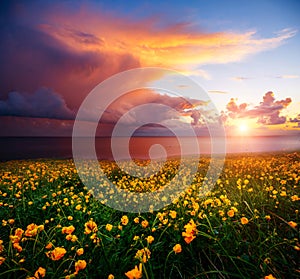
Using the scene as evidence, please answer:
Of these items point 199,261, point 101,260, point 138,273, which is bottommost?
point 199,261

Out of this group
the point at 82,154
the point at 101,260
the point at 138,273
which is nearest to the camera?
the point at 138,273

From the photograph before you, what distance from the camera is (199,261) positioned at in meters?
2.57

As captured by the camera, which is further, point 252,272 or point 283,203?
point 283,203

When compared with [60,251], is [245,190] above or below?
below

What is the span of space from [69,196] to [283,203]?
459cm

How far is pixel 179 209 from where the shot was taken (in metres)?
4.09

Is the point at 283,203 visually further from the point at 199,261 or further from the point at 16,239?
the point at 16,239

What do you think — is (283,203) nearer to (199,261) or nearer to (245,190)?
(245,190)

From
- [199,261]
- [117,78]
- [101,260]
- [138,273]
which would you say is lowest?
[199,261]

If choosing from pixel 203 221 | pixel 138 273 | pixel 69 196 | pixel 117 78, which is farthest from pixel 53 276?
pixel 117 78

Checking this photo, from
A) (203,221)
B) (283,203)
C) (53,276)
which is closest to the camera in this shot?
(53,276)

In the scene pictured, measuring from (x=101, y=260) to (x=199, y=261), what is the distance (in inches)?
45.9

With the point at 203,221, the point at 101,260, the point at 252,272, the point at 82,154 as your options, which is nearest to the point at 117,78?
the point at 203,221

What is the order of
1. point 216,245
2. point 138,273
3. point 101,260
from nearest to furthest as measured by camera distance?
point 138,273
point 101,260
point 216,245
